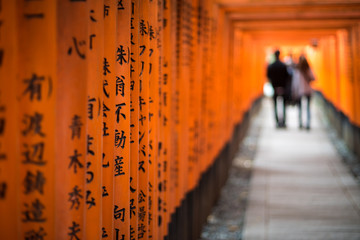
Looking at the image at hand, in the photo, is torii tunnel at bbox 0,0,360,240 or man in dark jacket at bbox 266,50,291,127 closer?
torii tunnel at bbox 0,0,360,240

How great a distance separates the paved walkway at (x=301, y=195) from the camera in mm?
6801

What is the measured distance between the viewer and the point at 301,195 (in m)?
8.77

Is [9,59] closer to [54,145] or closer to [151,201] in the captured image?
[54,145]

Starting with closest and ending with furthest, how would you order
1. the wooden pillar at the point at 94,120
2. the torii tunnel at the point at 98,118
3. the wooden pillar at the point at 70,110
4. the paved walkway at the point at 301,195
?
the torii tunnel at the point at 98,118 < the wooden pillar at the point at 70,110 < the wooden pillar at the point at 94,120 < the paved walkway at the point at 301,195

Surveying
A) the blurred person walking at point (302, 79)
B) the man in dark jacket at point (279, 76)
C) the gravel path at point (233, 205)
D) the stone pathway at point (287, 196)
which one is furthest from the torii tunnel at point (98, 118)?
the blurred person walking at point (302, 79)

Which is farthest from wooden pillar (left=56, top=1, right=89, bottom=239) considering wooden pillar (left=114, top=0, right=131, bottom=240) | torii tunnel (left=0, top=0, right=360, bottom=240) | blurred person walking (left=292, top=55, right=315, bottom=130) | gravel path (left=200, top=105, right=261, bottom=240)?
blurred person walking (left=292, top=55, right=315, bottom=130)

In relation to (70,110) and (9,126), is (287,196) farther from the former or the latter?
(9,126)

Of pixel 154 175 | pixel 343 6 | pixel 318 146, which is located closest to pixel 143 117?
pixel 154 175

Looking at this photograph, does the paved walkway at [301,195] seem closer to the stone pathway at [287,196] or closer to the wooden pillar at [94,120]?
the stone pathway at [287,196]

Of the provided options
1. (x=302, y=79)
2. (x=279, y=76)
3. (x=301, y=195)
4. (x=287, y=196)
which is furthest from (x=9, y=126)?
(x=302, y=79)

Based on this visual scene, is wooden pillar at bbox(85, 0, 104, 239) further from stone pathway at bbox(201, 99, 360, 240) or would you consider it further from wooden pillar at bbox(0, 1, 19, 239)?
stone pathway at bbox(201, 99, 360, 240)

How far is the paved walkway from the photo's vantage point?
6801 millimetres

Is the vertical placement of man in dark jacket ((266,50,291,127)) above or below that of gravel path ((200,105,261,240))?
above

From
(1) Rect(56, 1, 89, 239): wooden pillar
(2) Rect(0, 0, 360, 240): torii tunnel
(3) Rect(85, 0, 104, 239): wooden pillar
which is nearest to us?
(2) Rect(0, 0, 360, 240): torii tunnel
